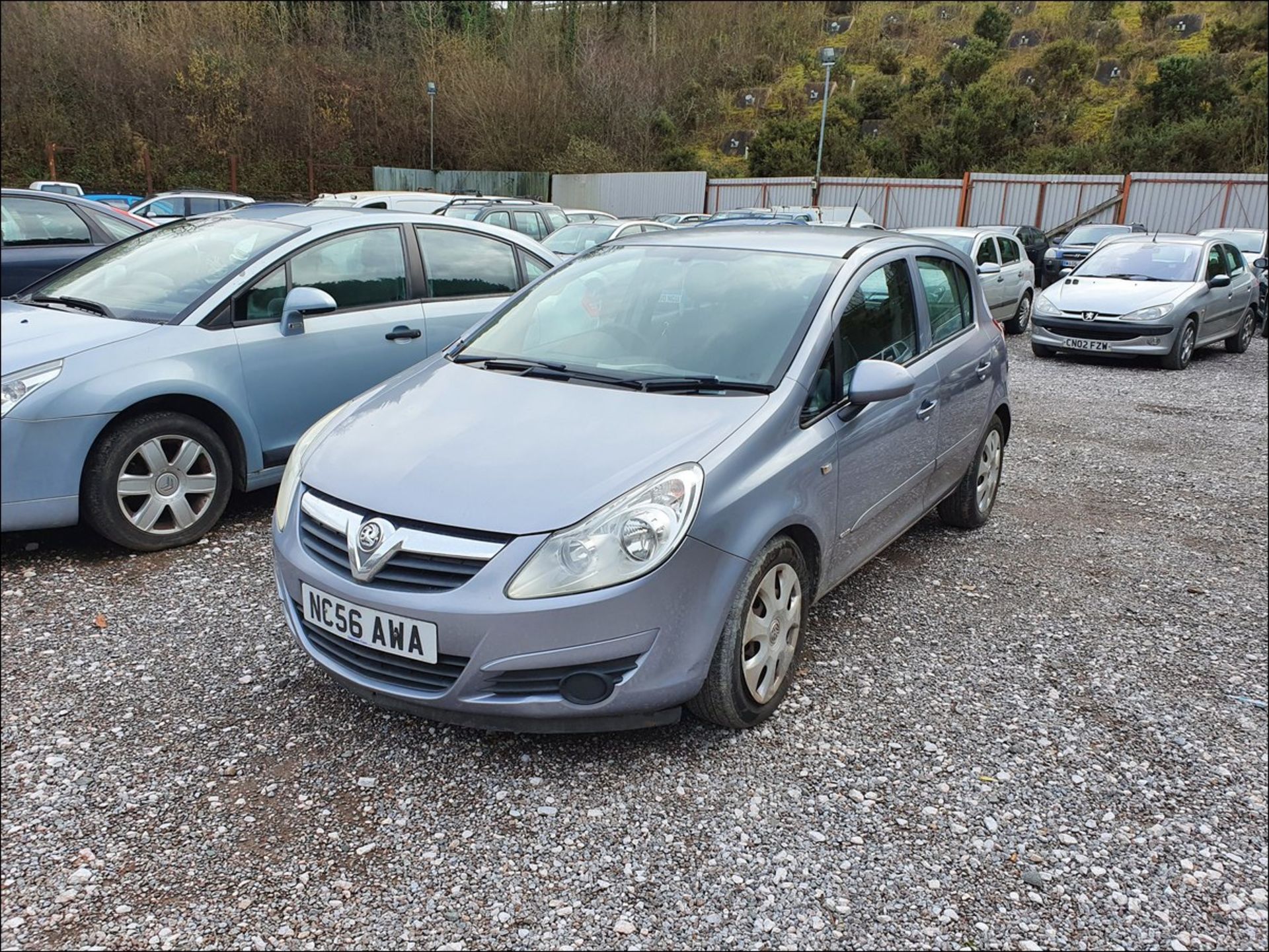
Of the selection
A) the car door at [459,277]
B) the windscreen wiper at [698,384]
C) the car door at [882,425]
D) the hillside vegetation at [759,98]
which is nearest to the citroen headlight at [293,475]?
the windscreen wiper at [698,384]

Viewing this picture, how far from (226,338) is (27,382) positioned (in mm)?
3534

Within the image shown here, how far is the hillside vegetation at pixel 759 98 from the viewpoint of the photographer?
31.9 metres

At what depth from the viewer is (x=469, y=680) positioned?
9.31 ft

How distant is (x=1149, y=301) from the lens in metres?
11.8

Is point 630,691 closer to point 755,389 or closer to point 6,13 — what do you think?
point 755,389

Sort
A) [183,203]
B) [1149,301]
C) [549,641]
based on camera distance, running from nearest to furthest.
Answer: [549,641] → [1149,301] → [183,203]

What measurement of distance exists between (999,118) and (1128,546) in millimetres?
34701

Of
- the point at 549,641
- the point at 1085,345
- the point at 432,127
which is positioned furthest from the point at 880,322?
the point at 432,127

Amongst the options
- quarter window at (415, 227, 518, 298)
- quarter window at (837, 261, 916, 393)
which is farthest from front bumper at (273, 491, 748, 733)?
quarter window at (415, 227, 518, 298)

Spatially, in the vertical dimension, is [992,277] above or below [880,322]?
below

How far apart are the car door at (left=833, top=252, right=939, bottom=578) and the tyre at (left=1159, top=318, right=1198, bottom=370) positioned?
880 cm

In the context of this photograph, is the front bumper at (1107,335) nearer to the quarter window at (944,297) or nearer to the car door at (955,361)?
the car door at (955,361)

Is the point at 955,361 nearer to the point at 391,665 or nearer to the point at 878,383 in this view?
the point at 878,383

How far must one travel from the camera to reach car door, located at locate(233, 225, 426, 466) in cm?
489
